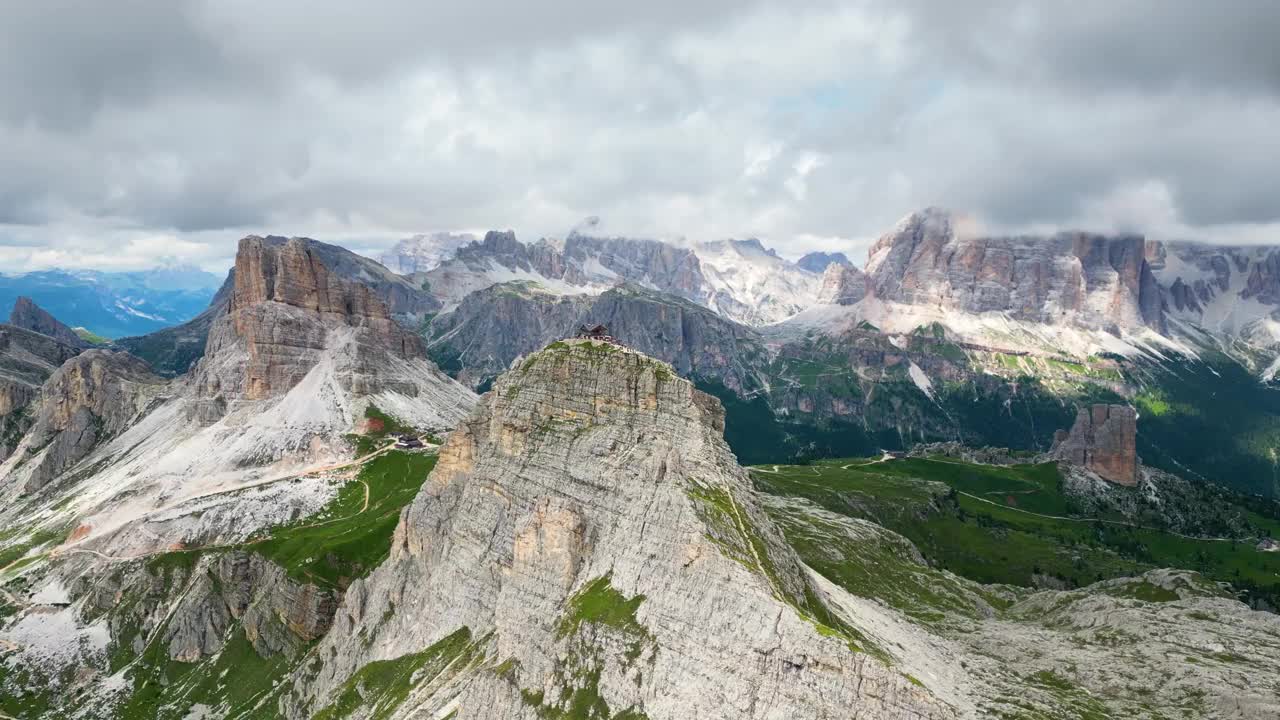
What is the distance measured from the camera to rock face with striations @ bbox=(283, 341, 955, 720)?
5741cm

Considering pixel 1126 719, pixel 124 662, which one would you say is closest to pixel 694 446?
pixel 1126 719

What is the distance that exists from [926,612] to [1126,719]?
155ft

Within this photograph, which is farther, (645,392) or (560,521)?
(645,392)

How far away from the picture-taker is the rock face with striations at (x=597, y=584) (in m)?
57.4

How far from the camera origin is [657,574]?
2697 inches

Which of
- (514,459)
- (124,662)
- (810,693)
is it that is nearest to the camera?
(810,693)

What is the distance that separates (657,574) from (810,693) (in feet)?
62.2

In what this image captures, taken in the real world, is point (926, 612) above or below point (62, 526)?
above

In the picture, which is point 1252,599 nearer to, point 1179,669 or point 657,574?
point 1179,669

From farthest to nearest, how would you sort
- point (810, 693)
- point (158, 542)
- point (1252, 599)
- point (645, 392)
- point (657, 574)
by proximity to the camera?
point (1252, 599)
point (158, 542)
point (645, 392)
point (657, 574)
point (810, 693)

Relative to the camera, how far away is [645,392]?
89.6 m

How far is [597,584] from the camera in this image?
74625mm

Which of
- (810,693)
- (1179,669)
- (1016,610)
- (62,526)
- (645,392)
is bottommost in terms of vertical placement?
(62,526)

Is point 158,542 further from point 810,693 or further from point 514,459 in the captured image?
point 810,693
